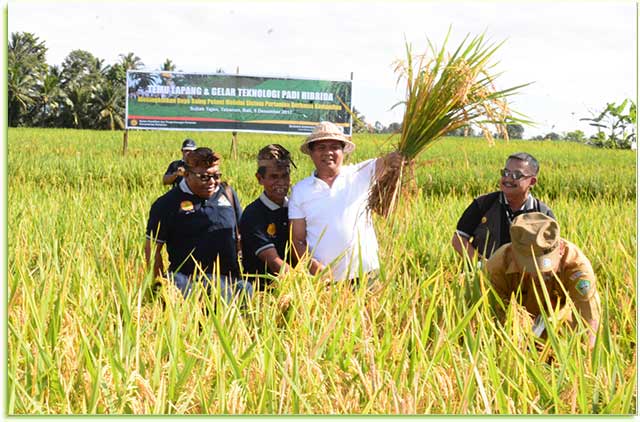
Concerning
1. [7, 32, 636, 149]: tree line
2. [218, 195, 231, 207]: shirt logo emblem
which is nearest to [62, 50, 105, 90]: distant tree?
[7, 32, 636, 149]: tree line

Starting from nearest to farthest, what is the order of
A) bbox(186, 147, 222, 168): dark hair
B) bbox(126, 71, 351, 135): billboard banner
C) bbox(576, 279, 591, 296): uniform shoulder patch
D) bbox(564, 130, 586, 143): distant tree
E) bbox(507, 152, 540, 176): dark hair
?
bbox(576, 279, 591, 296): uniform shoulder patch
bbox(186, 147, 222, 168): dark hair
bbox(507, 152, 540, 176): dark hair
bbox(126, 71, 351, 135): billboard banner
bbox(564, 130, 586, 143): distant tree

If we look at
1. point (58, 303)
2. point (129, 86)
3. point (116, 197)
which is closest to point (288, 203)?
point (58, 303)

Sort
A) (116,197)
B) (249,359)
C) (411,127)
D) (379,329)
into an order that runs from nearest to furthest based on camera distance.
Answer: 1. (249,359)
2. (379,329)
3. (411,127)
4. (116,197)

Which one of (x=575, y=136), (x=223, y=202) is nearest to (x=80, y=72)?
(x=575, y=136)

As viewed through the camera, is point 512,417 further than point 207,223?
No

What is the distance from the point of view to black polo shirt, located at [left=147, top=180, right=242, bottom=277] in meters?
2.95

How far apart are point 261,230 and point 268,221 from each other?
64 millimetres

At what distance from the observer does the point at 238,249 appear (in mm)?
3164

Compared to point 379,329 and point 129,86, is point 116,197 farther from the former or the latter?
point 129,86

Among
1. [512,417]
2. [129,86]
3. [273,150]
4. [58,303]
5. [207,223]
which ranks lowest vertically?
[512,417]

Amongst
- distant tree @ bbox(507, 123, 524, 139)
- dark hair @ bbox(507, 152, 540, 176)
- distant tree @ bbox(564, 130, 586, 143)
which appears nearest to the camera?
distant tree @ bbox(507, 123, 524, 139)

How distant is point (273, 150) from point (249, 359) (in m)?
1.31

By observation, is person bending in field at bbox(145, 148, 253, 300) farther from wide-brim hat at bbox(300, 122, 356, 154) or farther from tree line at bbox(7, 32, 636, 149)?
tree line at bbox(7, 32, 636, 149)

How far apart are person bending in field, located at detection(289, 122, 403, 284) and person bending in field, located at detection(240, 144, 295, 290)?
0.10 m
